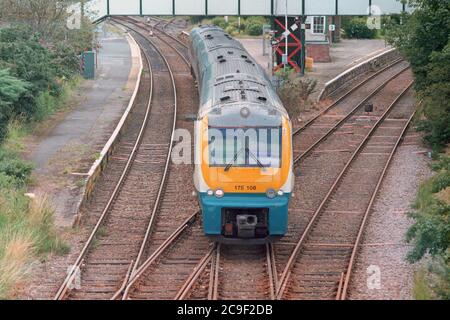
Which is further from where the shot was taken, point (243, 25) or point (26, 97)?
point (243, 25)

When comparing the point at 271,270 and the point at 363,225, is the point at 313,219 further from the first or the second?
the point at 271,270

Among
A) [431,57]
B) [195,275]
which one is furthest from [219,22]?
[195,275]

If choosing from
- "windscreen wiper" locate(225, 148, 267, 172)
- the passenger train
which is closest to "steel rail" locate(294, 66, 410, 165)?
the passenger train

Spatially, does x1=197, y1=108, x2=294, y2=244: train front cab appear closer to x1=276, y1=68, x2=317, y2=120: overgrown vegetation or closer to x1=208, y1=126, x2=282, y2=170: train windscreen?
x1=208, y1=126, x2=282, y2=170: train windscreen

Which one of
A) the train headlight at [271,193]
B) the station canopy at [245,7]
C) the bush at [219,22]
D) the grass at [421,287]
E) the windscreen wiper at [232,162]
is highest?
the station canopy at [245,7]

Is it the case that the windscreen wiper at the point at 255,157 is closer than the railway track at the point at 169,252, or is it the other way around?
the railway track at the point at 169,252

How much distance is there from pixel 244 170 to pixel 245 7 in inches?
913

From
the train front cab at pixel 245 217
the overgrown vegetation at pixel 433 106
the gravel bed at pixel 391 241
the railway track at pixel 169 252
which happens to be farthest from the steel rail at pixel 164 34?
the train front cab at pixel 245 217

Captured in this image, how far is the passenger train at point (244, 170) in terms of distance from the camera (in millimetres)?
15359

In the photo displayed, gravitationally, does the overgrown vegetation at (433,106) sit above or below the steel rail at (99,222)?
above

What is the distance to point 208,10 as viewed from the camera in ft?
123

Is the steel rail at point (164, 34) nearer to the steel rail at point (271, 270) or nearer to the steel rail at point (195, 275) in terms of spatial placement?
the steel rail at point (271, 270)

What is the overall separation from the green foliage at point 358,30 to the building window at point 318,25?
47.4ft

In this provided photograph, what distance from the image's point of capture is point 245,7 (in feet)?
124
